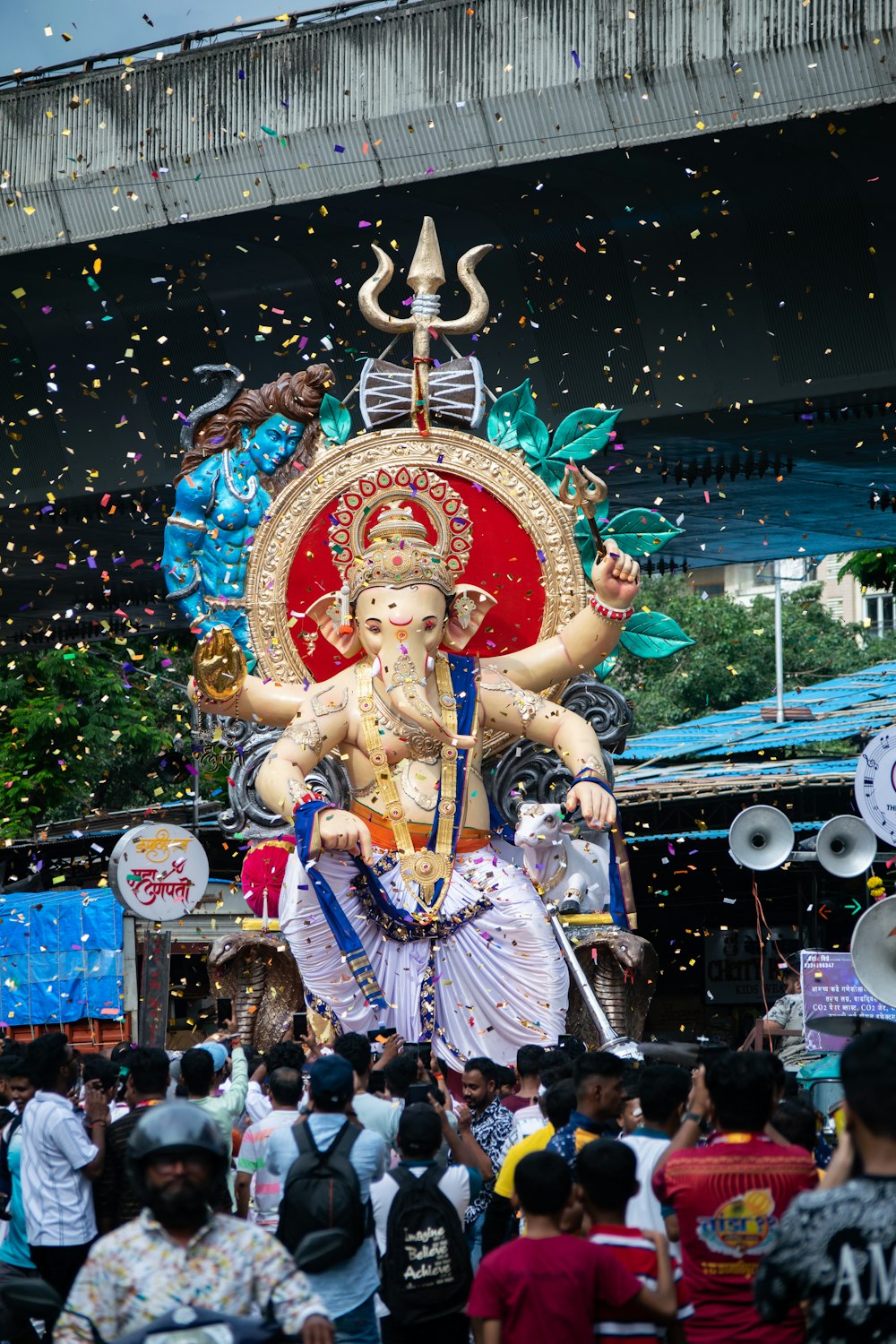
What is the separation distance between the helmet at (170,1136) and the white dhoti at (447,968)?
6.50 metres

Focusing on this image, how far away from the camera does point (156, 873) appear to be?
13.1m

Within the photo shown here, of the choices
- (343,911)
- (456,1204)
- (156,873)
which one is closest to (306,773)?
(343,911)

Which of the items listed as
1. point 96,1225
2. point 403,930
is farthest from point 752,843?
point 96,1225

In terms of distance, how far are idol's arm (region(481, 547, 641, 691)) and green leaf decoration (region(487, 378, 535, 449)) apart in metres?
1.20

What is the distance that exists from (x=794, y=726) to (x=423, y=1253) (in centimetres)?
1596

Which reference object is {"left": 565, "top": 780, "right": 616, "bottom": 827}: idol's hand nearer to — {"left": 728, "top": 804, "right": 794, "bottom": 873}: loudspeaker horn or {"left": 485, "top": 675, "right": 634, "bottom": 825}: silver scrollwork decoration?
{"left": 485, "top": 675, "right": 634, "bottom": 825}: silver scrollwork decoration

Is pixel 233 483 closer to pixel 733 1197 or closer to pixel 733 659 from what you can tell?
pixel 733 1197

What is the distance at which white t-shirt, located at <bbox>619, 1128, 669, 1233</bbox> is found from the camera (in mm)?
4879

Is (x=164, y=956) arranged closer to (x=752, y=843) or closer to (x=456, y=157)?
(x=752, y=843)

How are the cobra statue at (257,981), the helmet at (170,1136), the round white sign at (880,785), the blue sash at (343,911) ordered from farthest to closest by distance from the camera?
the cobra statue at (257,981) < the blue sash at (343,911) < the round white sign at (880,785) < the helmet at (170,1136)

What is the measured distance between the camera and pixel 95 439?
1560cm

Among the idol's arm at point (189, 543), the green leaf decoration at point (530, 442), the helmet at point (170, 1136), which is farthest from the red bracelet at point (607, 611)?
the helmet at point (170, 1136)

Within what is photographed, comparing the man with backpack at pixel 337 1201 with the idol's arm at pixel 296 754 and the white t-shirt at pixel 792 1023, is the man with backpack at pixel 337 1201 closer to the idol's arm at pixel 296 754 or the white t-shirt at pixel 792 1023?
the idol's arm at pixel 296 754

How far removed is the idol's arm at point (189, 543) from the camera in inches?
502
